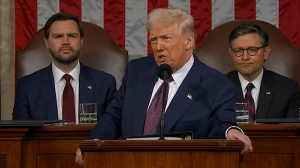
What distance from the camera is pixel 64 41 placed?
4.75m

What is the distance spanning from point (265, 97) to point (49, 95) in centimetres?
161

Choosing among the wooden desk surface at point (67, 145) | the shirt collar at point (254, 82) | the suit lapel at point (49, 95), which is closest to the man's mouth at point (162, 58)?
the wooden desk surface at point (67, 145)

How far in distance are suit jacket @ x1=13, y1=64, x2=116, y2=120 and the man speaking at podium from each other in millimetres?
1228

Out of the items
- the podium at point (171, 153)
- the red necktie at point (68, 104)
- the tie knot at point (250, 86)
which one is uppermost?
the tie knot at point (250, 86)

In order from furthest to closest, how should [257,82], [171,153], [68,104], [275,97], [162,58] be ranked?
[257,82] → [275,97] → [68,104] → [162,58] → [171,153]

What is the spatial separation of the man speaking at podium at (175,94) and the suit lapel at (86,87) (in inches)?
51.0

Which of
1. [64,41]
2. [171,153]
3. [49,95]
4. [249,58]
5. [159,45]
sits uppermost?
[64,41]

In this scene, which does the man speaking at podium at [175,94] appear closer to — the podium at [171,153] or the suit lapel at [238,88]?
the podium at [171,153]

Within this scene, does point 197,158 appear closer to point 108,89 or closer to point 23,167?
point 23,167

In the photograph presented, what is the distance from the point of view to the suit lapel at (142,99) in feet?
10.2

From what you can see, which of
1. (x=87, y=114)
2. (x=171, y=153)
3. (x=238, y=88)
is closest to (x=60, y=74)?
(x=87, y=114)

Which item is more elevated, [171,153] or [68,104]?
[68,104]

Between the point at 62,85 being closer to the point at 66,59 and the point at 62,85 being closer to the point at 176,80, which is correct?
the point at 66,59

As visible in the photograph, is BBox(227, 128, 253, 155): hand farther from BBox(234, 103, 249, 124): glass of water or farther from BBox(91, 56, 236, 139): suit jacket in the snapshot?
BBox(234, 103, 249, 124): glass of water
